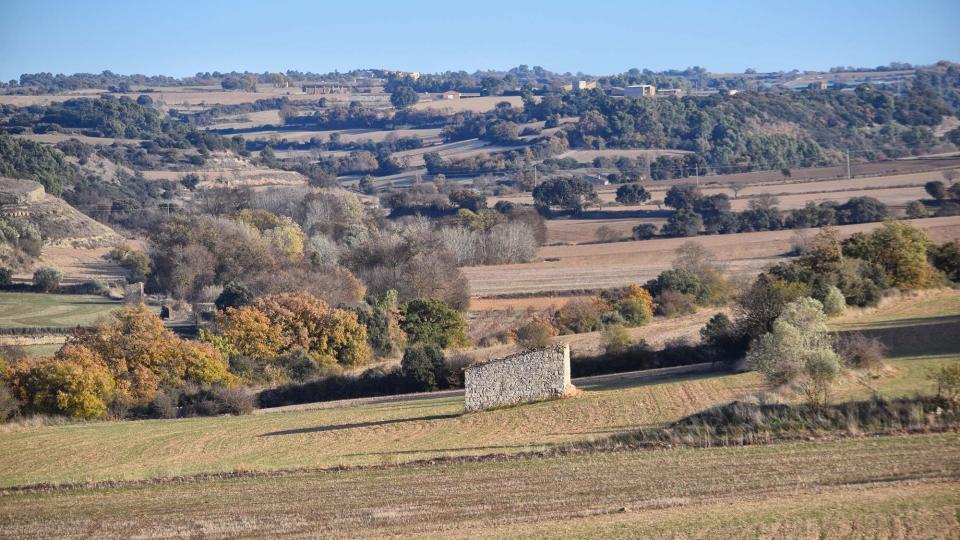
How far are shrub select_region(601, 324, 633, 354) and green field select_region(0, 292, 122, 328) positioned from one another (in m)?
25.1

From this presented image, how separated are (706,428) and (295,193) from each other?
81.4 m

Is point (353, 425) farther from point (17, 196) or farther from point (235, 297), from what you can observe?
point (17, 196)

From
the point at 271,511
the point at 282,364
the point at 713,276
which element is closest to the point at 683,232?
the point at 713,276

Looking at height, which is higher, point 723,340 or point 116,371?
point 723,340

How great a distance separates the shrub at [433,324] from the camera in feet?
151

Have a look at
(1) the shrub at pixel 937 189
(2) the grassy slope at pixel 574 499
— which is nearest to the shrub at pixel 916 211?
(1) the shrub at pixel 937 189

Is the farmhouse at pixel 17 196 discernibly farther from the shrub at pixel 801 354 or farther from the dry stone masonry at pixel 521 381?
the shrub at pixel 801 354

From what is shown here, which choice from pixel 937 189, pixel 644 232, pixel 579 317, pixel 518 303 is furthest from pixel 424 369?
pixel 937 189

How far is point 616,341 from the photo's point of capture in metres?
37.4

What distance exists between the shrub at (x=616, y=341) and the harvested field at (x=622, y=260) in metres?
19.9

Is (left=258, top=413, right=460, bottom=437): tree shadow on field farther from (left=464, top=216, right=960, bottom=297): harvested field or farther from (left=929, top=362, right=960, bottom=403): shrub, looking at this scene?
(left=464, top=216, right=960, bottom=297): harvested field

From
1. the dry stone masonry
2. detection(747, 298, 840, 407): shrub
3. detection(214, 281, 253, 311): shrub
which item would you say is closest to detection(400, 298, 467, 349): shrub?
detection(214, 281, 253, 311): shrub

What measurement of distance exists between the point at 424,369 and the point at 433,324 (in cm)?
1032

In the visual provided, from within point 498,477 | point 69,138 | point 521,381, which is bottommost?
point 521,381
